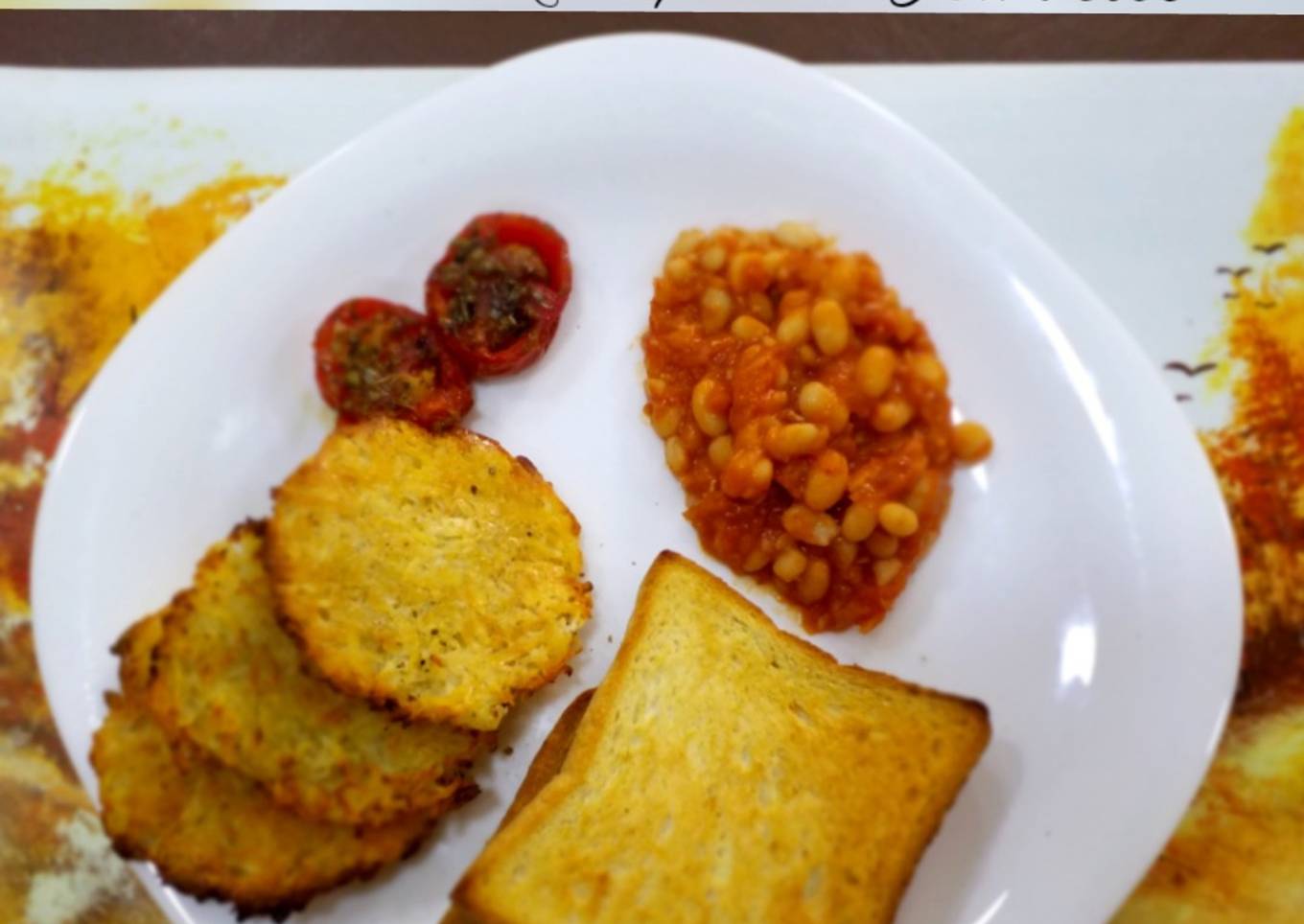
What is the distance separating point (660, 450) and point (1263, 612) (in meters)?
1.10

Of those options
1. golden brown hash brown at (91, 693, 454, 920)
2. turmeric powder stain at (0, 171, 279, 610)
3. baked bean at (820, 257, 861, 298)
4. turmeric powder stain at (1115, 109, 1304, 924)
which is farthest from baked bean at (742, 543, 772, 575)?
turmeric powder stain at (0, 171, 279, 610)

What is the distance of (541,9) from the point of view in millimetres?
1766

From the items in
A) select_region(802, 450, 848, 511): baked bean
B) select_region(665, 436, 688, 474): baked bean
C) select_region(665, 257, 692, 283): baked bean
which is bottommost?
select_region(665, 436, 688, 474): baked bean

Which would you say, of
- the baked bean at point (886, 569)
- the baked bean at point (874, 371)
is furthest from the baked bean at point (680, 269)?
the baked bean at point (886, 569)

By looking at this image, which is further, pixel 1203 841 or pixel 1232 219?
pixel 1232 219

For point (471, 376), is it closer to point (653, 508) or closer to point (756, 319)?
point (653, 508)

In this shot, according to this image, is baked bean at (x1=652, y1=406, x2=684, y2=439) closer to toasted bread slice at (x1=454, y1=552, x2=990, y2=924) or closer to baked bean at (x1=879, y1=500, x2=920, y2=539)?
toasted bread slice at (x1=454, y1=552, x2=990, y2=924)

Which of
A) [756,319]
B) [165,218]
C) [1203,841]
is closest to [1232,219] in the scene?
[756,319]

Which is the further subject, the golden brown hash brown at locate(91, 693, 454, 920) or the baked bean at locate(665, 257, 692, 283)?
the baked bean at locate(665, 257, 692, 283)

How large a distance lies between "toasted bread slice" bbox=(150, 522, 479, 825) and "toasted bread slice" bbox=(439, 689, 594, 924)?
13 cm

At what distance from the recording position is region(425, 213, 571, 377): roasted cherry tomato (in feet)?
5.36

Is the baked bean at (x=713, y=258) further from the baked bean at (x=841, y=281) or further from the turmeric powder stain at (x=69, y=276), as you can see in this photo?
the turmeric powder stain at (x=69, y=276)

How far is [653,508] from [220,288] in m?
0.87

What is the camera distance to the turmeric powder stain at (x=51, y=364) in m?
1.62
